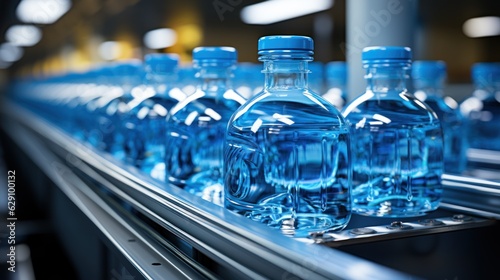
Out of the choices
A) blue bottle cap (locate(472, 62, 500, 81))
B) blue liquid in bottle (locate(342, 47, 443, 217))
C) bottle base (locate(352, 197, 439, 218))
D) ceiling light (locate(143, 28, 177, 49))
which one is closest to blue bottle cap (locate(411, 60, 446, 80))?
blue bottle cap (locate(472, 62, 500, 81))

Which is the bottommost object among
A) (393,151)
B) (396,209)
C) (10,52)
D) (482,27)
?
Answer: (396,209)

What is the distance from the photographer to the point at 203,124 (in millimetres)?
1401

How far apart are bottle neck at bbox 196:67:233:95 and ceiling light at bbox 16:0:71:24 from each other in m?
4.12

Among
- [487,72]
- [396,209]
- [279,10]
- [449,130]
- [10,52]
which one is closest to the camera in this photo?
[396,209]

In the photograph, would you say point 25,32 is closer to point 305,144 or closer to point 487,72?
point 487,72

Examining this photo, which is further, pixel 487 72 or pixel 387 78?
pixel 487 72

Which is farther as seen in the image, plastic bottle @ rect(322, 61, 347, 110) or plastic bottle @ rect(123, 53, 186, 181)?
plastic bottle @ rect(322, 61, 347, 110)

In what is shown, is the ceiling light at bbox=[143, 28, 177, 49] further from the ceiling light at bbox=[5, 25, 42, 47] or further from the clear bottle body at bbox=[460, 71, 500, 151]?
the clear bottle body at bbox=[460, 71, 500, 151]

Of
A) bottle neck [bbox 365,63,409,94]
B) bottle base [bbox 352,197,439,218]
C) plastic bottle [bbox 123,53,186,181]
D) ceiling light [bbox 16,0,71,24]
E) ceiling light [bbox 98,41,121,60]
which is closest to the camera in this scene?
bottle base [bbox 352,197,439,218]

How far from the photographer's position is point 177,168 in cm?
139

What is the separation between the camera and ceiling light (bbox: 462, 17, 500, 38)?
19.2ft

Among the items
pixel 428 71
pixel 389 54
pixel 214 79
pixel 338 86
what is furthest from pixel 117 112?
pixel 389 54

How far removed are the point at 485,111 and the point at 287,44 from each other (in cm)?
129

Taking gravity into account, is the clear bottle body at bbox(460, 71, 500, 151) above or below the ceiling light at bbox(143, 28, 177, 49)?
below
